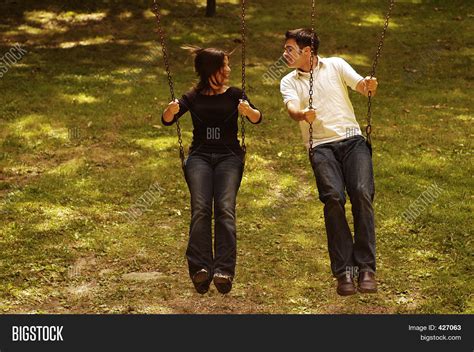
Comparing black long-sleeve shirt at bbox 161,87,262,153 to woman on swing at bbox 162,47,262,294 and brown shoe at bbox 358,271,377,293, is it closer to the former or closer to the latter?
woman on swing at bbox 162,47,262,294

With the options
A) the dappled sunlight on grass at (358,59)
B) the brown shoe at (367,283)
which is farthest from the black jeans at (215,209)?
the dappled sunlight on grass at (358,59)

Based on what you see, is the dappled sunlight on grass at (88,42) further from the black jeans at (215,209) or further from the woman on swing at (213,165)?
the black jeans at (215,209)

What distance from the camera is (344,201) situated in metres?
6.18

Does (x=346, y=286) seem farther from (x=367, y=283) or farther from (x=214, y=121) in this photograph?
(x=214, y=121)

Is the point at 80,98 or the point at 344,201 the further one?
the point at 80,98

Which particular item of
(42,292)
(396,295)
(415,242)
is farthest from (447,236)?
(42,292)

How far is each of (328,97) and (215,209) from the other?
1372 millimetres

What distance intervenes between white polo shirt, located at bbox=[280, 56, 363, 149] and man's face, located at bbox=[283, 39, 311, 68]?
0.15 m

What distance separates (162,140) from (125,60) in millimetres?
4803

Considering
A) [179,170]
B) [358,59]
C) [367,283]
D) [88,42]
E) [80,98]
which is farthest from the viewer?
[88,42]

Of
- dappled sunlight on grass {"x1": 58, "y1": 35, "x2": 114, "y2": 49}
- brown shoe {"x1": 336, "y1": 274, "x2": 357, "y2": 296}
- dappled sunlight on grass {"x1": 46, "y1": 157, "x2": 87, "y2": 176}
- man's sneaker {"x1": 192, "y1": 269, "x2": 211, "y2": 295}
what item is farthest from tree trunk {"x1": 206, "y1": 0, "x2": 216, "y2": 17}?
brown shoe {"x1": 336, "y1": 274, "x2": 357, "y2": 296}

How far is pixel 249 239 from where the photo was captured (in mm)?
9750

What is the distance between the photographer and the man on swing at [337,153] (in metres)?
6.00

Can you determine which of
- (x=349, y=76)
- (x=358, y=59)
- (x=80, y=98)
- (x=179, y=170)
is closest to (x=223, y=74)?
(x=349, y=76)
